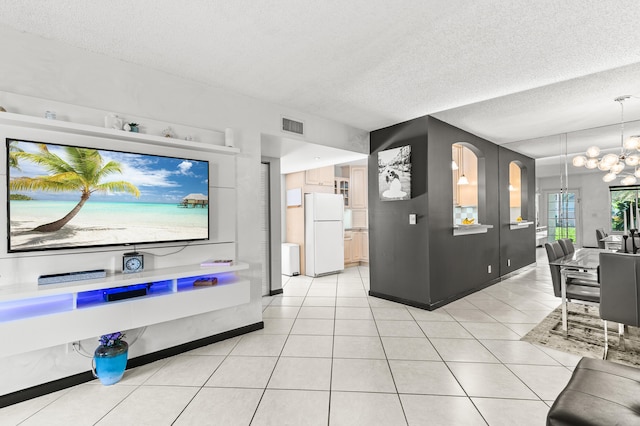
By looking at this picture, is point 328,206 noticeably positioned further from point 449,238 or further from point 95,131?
point 95,131

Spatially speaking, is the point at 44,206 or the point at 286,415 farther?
the point at 44,206

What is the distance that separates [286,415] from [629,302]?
2.76 metres

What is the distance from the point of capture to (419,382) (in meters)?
2.23

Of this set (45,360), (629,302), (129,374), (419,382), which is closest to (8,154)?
(45,360)

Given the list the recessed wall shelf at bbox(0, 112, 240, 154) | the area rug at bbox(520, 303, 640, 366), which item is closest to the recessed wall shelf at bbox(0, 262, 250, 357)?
the recessed wall shelf at bbox(0, 112, 240, 154)

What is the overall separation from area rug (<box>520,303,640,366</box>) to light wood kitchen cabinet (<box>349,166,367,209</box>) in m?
4.57

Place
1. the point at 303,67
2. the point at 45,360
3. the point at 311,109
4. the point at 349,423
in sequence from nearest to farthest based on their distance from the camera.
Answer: the point at 349,423
the point at 45,360
the point at 303,67
the point at 311,109

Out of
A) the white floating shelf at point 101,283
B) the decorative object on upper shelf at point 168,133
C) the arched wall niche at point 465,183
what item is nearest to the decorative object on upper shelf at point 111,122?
the decorative object on upper shelf at point 168,133

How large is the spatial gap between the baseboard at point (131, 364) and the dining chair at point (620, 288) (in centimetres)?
324

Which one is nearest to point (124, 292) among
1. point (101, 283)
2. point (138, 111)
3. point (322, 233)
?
point (101, 283)

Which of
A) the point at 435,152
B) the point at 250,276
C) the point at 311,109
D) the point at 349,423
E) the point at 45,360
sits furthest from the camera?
the point at 435,152

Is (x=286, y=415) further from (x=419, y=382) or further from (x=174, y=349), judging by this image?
(x=174, y=349)

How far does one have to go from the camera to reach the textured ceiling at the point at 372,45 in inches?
75.1

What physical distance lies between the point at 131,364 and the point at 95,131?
1.92 metres
